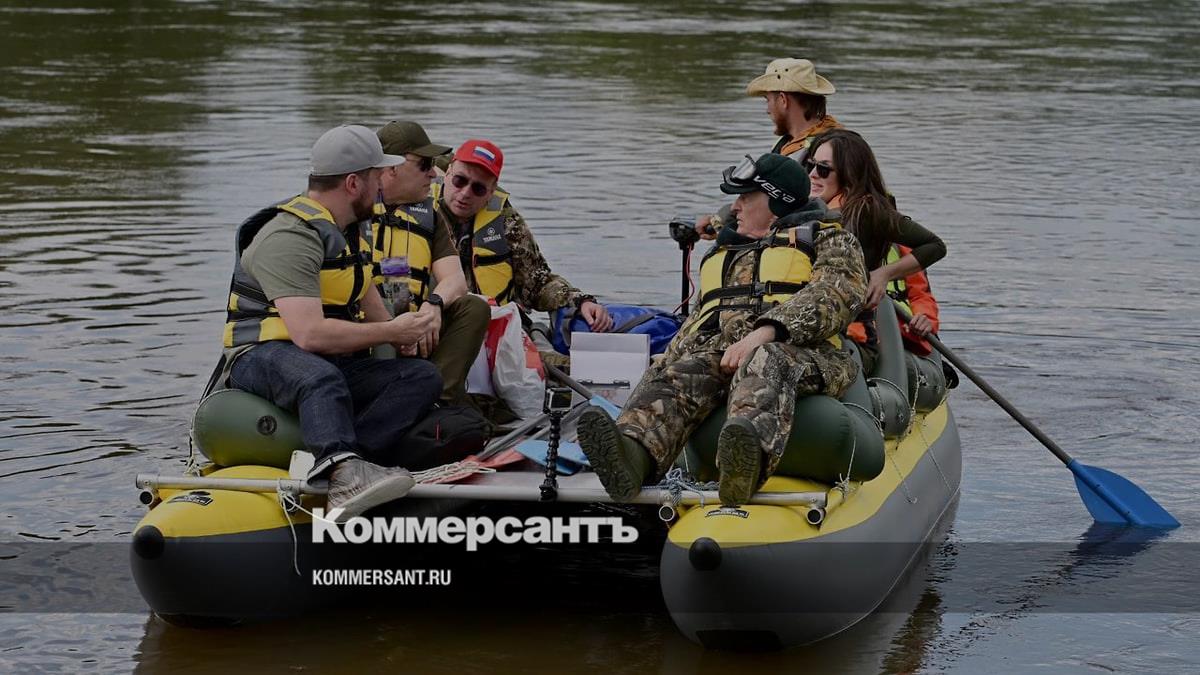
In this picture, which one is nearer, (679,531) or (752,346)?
(679,531)

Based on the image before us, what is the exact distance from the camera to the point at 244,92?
69.8 ft

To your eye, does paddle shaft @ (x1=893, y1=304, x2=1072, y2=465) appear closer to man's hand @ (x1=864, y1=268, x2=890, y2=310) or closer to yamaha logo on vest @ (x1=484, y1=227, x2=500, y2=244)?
man's hand @ (x1=864, y1=268, x2=890, y2=310)

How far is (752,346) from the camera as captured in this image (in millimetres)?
6328

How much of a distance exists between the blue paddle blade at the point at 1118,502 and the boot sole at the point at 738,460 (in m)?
2.55

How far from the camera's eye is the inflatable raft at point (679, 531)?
19.2ft

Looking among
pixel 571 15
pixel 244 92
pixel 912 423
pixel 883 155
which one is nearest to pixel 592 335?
pixel 912 423

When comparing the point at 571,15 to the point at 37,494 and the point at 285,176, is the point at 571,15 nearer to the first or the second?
the point at 285,176

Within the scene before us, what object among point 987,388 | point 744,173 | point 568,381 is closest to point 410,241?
point 568,381

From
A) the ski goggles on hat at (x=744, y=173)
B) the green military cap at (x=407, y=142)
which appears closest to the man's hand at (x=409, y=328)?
the green military cap at (x=407, y=142)

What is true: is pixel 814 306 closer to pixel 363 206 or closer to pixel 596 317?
pixel 363 206

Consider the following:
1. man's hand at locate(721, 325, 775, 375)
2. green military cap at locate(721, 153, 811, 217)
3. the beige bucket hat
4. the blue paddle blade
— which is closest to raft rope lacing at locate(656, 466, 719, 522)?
man's hand at locate(721, 325, 775, 375)

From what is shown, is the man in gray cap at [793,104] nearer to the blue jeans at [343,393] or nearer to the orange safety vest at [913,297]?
the orange safety vest at [913,297]

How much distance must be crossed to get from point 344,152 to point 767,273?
1532 mm

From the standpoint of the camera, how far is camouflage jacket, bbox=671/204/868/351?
6.39 meters
